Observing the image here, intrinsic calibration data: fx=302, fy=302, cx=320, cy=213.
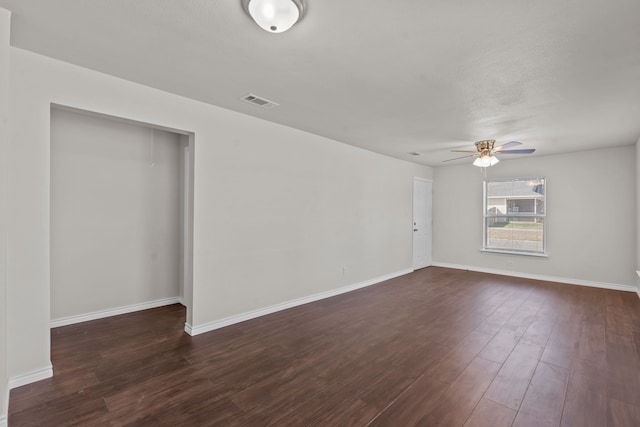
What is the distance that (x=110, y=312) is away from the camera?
377 cm

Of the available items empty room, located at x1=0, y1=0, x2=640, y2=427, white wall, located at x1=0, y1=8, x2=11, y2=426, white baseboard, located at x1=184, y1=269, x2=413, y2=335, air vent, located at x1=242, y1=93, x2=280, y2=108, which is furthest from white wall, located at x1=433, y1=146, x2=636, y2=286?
white wall, located at x1=0, y1=8, x2=11, y2=426

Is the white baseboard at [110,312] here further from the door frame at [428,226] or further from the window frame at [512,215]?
the window frame at [512,215]

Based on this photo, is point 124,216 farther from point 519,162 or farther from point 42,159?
point 519,162

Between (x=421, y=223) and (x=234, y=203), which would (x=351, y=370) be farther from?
(x=421, y=223)

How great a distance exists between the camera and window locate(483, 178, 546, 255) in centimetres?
616

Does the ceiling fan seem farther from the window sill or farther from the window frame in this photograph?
the window sill

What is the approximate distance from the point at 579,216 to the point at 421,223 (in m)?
2.89

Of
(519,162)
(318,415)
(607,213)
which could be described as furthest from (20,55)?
(607,213)

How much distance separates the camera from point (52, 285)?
11.0 ft

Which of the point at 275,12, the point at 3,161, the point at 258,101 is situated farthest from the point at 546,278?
the point at 3,161

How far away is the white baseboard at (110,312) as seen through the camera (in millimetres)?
3438

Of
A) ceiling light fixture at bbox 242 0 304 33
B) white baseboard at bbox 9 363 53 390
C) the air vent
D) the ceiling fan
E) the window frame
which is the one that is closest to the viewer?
ceiling light fixture at bbox 242 0 304 33

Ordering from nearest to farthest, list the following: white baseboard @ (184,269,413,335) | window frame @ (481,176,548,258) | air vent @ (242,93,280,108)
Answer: air vent @ (242,93,280,108) → white baseboard @ (184,269,413,335) → window frame @ (481,176,548,258)

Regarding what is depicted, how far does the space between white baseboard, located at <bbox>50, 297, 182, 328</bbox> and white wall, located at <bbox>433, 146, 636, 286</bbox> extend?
6.31m
